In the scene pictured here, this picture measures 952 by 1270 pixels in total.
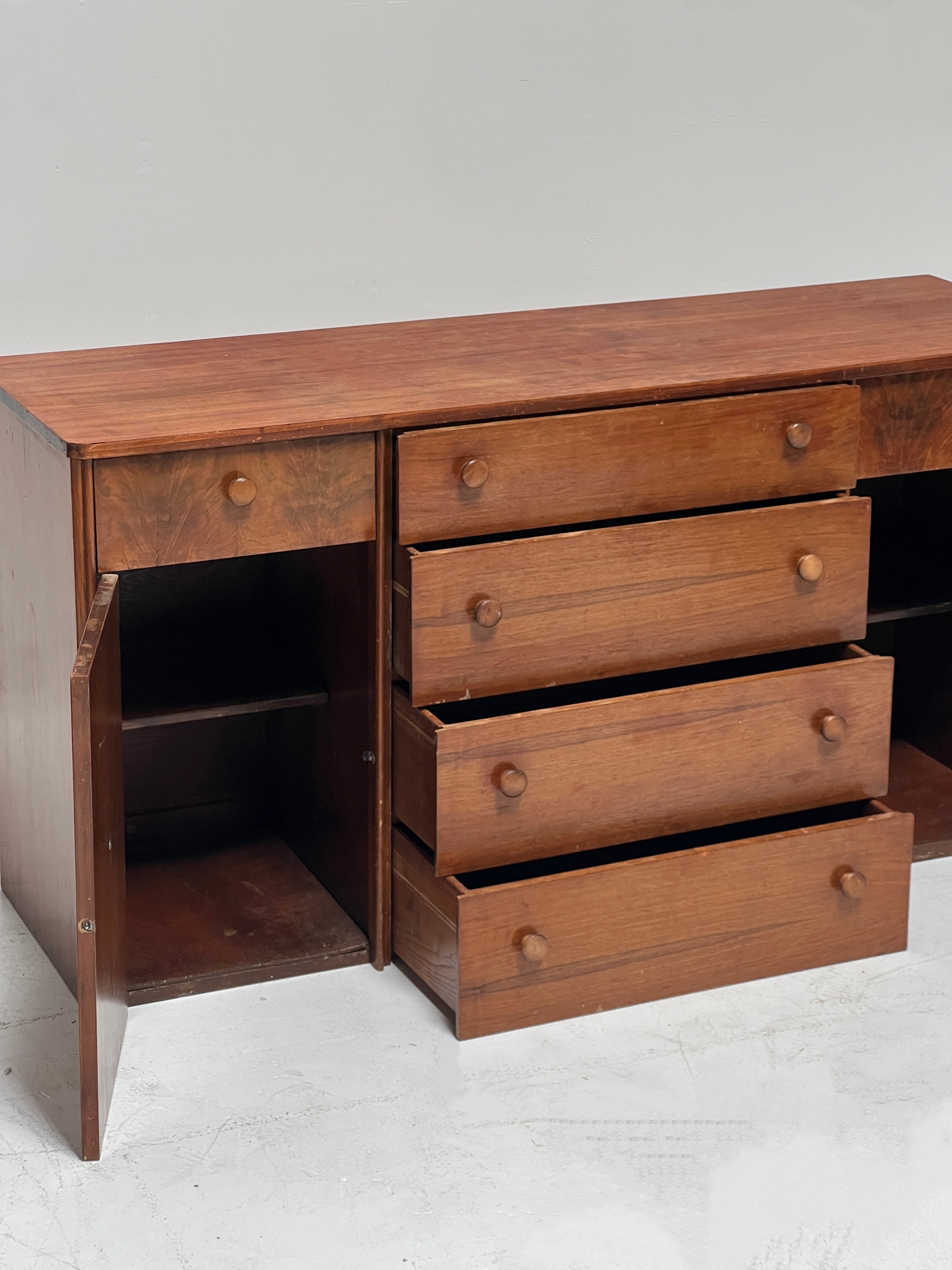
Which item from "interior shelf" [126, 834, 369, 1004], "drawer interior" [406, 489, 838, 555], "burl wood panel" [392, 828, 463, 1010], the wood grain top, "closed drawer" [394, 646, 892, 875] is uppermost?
the wood grain top

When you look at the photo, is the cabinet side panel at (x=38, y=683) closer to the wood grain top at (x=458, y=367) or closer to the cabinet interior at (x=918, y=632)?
the wood grain top at (x=458, y=367)

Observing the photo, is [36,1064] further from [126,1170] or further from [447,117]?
[447,117]

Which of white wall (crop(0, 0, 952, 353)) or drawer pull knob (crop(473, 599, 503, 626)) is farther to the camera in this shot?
white wall (crop(0, 0, 952, 353))

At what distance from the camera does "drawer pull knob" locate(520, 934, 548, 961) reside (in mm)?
2576

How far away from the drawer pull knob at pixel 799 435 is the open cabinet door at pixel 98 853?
0.96 metres

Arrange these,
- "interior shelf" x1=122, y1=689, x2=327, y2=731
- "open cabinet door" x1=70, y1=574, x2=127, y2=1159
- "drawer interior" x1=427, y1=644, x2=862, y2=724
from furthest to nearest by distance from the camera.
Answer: "drawer interior" x1=427, y1=644, x2=862, y2=724 < "interior shelf" x1=122, y1=689, x2=327, y2=731 < "open cabinet door" x1=70, y1=574, x2=127, y2=1159

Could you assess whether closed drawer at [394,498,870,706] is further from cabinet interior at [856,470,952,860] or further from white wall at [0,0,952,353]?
white wall at [0,0,952,353]

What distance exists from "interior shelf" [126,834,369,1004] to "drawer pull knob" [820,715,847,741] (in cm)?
74

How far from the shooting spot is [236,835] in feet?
10.4

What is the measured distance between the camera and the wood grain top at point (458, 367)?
2.46 m

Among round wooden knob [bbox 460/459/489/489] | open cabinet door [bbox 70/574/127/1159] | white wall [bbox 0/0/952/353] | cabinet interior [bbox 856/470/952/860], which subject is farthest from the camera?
white wall [bbox 0/0/952/353]

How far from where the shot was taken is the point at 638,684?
2.99 m

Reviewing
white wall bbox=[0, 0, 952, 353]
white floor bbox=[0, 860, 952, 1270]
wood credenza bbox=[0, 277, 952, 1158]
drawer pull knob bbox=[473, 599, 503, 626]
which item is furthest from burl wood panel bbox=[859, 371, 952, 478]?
white wall bbox=[0, 0, 952, 353]

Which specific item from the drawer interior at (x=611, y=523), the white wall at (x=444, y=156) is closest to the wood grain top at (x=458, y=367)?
A: the drawer interior at (x=611, y=523)
